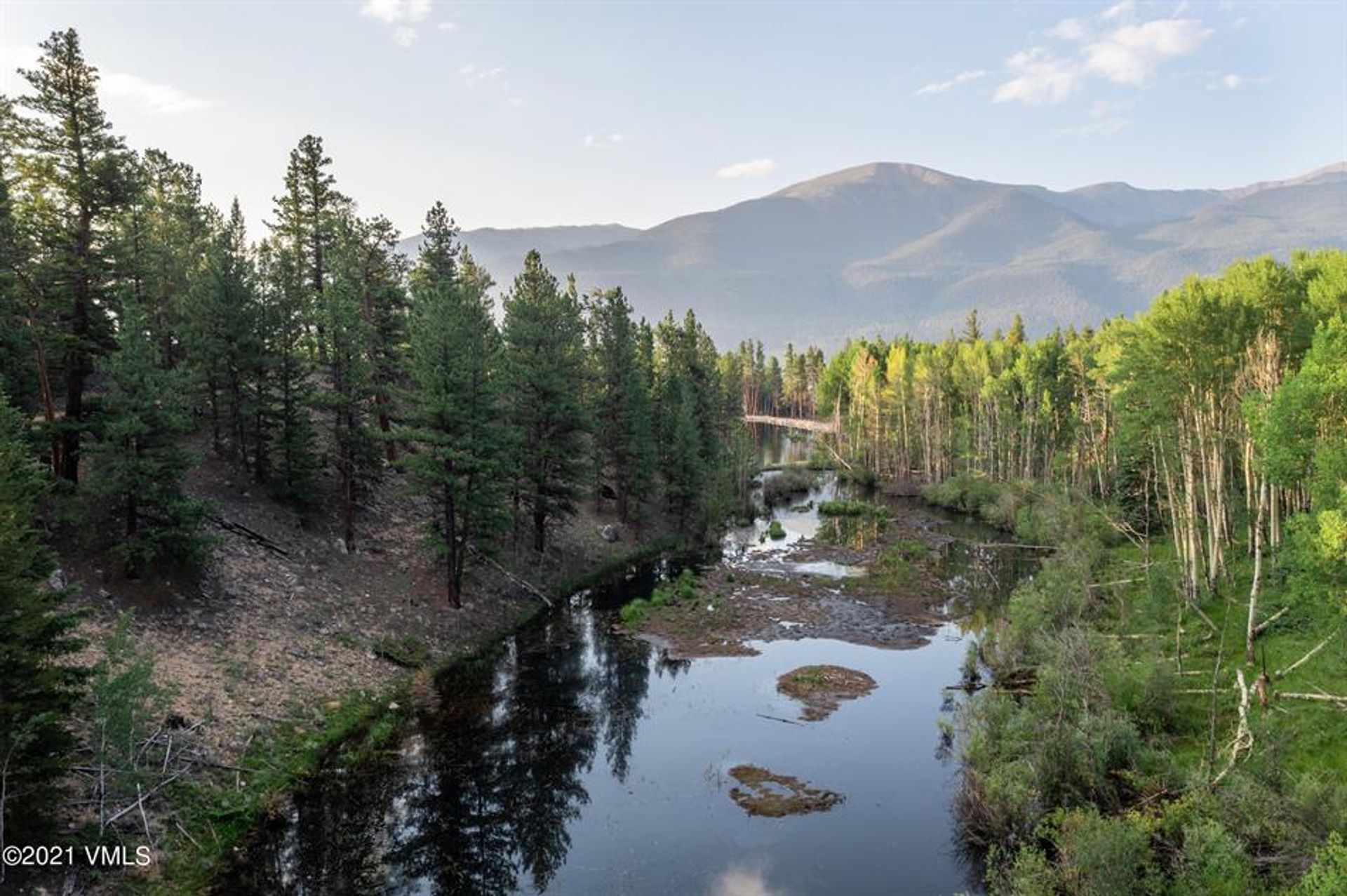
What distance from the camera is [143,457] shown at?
94.9 ft

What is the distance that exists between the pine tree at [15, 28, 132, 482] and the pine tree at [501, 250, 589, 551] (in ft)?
68.1

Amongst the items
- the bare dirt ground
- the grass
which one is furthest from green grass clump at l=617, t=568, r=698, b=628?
the grass

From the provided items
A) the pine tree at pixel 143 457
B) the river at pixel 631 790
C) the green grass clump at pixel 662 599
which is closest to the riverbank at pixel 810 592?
the green grass clump at pixel 662 599

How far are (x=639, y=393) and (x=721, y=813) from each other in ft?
136

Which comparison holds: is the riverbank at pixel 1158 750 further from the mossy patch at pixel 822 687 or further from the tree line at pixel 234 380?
the tree line at pixel 234 380

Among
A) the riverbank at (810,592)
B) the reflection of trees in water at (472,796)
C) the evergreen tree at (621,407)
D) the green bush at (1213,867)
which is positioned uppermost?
the evergreen tree at (621,407)

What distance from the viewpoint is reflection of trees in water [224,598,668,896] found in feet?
67.7

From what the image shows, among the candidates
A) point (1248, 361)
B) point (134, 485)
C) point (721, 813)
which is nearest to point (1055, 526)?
point (1248, 361)

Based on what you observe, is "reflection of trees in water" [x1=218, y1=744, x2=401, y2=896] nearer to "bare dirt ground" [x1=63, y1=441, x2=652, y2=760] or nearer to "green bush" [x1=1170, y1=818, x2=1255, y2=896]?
"bare dirt ground" [x1=63, y1=441, x2=652, y2=760]

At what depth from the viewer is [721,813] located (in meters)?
24.5

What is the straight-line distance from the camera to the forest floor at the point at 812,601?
42.8 m

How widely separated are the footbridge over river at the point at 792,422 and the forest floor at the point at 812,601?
9394cm

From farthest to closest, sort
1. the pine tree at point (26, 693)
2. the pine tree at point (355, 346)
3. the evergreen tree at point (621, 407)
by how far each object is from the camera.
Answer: the evergreen tree at point (621, 407) → the pine tree at point (355, 346) → the pine tree at point (26, 693)

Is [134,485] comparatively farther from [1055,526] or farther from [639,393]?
[1055,526]
